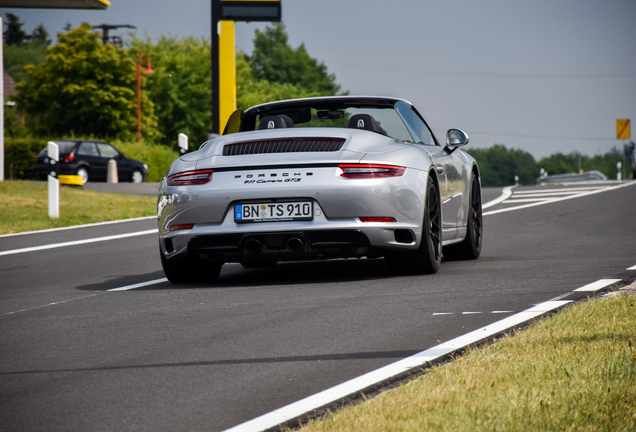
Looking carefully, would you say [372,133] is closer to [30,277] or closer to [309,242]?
[309,242]

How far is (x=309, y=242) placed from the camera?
21.4 feet

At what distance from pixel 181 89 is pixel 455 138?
62110mm

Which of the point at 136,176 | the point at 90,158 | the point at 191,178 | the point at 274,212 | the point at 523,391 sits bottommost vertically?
the point at 523,391

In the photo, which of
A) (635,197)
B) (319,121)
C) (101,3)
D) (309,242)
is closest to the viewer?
(309,242)

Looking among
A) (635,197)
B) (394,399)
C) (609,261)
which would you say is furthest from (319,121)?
(635,197)

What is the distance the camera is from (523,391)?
3.40m

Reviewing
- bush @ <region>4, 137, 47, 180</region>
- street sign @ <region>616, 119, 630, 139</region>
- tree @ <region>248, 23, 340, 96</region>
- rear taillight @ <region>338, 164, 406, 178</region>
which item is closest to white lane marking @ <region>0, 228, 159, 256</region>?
rear taillight @ <region>338, 164, 406, 178</region>

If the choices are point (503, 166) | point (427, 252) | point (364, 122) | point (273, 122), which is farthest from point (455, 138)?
point (503, 166)

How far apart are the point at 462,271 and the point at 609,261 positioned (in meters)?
1.38

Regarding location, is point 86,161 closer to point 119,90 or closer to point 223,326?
point 119,90

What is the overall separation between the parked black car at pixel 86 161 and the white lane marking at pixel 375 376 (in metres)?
30.1

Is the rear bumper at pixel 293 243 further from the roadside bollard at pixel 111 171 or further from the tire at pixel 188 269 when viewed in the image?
the roadside bollard at pixel 111 171

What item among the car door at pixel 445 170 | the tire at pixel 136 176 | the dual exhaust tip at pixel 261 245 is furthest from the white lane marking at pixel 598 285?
the tire at pixel 136 176

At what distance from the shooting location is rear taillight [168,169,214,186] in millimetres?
6766
